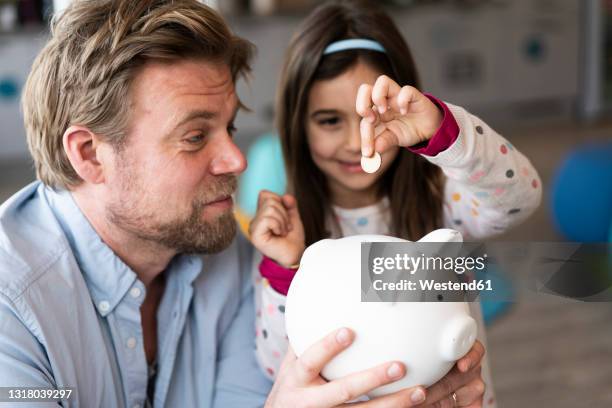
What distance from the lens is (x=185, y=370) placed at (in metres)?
1.28

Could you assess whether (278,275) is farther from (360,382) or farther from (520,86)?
(520,86)

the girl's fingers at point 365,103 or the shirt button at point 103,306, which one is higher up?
the girl's fingers at point 365,103

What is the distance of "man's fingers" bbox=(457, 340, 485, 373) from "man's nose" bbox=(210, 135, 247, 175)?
462 millimetres

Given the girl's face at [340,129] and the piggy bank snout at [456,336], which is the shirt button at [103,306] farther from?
the piggy bank snout at [456,336]

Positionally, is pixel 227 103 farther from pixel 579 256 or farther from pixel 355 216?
pixel 579 256

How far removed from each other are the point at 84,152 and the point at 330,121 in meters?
0.42

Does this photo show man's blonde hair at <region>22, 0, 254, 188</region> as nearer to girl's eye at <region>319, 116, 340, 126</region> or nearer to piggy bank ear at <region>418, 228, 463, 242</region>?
girl's eye at <region>319, 116, 340, 126</region>

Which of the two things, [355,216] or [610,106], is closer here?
[355,216]

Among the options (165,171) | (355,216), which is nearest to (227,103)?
(165,171)

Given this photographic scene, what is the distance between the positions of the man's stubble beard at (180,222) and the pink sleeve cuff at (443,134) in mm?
368

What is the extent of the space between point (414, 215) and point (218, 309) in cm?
38

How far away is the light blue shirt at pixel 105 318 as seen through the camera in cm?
105

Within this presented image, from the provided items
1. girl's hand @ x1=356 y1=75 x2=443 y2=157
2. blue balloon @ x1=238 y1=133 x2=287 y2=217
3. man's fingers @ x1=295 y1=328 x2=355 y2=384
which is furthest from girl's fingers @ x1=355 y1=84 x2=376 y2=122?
blue balloon @ x1=238 y1=133 x2=287 y2=217

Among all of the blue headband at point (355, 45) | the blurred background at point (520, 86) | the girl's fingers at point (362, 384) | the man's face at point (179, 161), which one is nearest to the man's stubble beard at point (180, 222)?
the man's face at point (179, 161)
